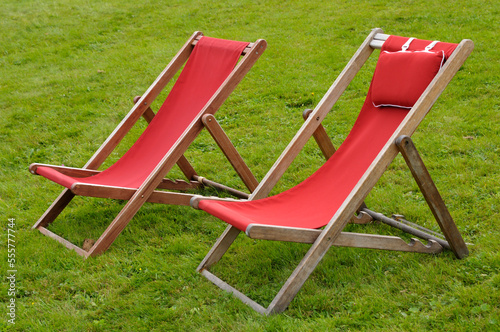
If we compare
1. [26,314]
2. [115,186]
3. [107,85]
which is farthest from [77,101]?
[26,314]

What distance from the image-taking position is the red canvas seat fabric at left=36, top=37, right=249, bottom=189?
4.18m

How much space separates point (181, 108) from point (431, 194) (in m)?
2.07

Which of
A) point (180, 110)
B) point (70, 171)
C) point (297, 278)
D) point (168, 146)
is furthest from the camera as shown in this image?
point (180, 110)

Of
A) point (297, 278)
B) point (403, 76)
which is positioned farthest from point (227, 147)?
point (297, 278)

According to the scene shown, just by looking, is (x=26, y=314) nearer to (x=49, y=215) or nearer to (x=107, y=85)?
(x=49, y=215)

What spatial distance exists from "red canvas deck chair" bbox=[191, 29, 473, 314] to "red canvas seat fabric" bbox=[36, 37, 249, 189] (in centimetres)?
97

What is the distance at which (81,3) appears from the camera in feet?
37.8

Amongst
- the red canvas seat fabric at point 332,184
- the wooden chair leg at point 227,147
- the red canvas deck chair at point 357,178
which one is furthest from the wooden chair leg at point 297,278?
the wooden chair leg at point 227,147

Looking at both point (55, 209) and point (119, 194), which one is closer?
point (119, 194)

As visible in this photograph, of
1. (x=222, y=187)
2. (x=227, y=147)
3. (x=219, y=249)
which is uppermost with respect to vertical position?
(x=227, y=147)

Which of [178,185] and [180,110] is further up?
[180,110]

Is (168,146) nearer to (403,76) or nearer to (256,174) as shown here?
(256,174)

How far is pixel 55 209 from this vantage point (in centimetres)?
416

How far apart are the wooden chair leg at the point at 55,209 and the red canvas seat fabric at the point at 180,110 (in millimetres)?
170
